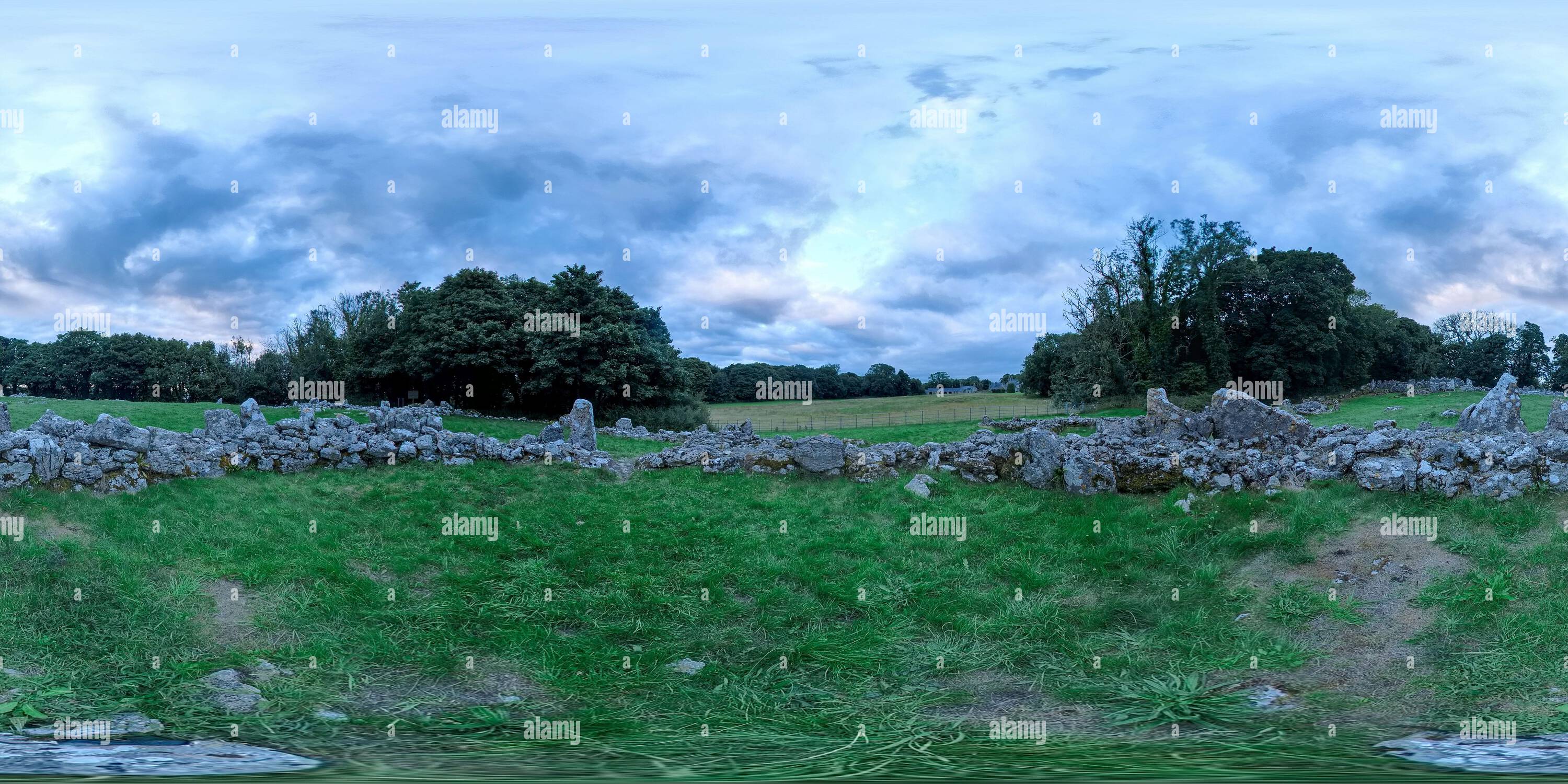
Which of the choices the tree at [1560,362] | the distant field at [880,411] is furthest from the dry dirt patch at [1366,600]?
the tree at [1560,362]

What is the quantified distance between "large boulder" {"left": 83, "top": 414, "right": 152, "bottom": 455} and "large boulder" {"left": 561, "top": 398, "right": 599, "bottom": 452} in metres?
9.23

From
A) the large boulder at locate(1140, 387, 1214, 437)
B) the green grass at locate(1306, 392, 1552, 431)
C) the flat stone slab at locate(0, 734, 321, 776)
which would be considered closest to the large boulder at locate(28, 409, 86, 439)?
the flat stone slab at locate(0, 734, 321, 776)

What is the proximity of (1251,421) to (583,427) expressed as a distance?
A: 15766 millimetres

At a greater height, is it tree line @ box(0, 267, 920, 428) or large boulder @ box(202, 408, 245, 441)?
Answer: tree line @ box(0, 267, 920, 428)

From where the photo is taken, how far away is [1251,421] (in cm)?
1745

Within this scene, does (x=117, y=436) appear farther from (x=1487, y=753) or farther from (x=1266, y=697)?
(x=1487, y=753)

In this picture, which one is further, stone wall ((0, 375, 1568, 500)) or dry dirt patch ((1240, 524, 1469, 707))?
stone wall ((0, 375, 1568, 500))

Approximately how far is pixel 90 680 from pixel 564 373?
98.8 feet

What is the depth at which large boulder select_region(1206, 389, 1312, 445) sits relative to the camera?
56.0 feet

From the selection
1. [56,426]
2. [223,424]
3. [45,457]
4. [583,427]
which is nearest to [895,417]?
[583,427]

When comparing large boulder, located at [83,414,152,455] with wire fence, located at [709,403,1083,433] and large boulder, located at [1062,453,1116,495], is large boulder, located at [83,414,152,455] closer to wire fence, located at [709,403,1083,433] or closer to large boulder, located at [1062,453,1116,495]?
large boulder, located at [1062,453,1116,495]

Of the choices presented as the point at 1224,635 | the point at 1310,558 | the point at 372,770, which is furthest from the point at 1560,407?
the point at 372,770

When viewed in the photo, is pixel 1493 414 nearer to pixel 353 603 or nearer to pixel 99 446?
pixel 353 603

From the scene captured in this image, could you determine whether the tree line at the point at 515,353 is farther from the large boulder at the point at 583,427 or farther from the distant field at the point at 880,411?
the large boulder at the point at 583,427
